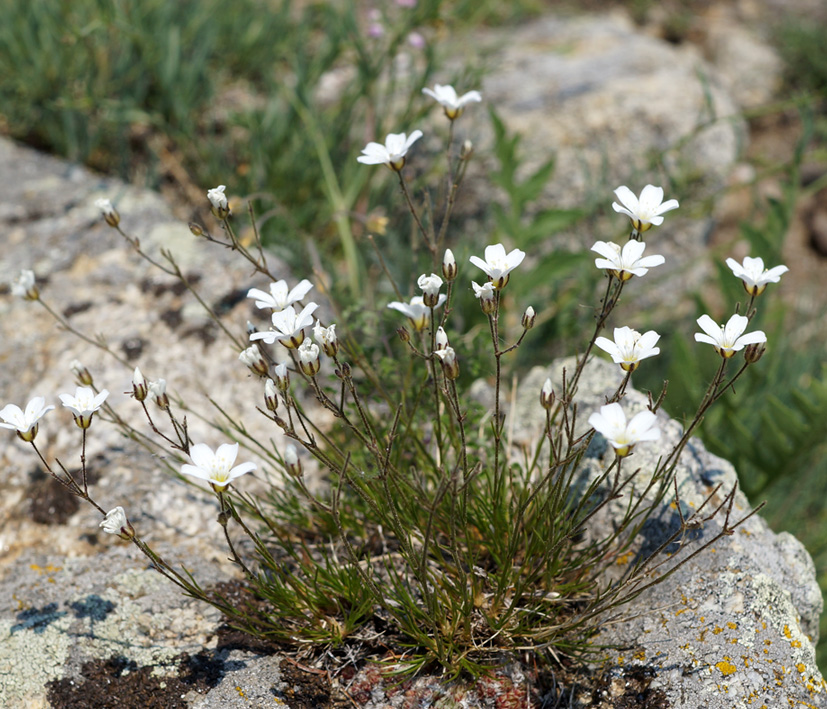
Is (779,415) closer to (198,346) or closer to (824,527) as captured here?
(824,527)

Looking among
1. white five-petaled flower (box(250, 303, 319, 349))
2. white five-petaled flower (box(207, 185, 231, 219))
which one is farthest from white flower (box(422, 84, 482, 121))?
white five-petaled flower (box(250, 303, 319, 349))

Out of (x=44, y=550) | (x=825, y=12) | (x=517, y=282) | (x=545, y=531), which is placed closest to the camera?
(x=545, y=531)

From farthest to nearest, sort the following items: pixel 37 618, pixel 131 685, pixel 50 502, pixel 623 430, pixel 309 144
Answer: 1. pixel 309 144
2. pixel 50 502
3. pixel 37 618
4. pixel 131 685
5. pixel 623 430

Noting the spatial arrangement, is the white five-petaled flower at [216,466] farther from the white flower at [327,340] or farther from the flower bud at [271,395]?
the white flower at [327,340]

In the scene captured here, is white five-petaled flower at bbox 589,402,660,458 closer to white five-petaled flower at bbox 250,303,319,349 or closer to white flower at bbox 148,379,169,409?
white five-petaled flower at bbox 250,303,319,349

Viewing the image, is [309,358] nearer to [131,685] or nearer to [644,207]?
[644,207]

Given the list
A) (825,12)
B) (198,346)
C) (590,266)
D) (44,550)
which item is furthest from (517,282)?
(825,12)

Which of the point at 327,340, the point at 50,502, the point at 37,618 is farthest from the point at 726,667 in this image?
the point at 50,502
